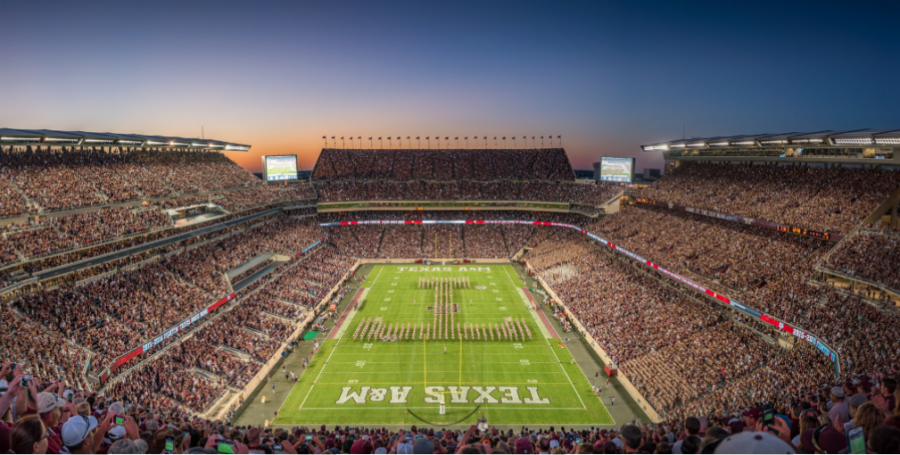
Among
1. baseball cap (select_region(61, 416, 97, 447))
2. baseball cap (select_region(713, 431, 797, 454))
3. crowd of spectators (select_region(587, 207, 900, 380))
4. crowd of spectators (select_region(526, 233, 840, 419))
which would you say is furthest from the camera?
crowd of spectators (select_region(526, 233, 840, 419))

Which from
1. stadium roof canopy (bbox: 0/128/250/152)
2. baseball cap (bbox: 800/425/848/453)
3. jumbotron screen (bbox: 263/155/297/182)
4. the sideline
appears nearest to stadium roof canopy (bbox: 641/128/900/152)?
baseball cap (bbox: 800/425/848/453)

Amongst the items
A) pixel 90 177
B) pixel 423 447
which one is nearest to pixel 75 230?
pixel 90 177

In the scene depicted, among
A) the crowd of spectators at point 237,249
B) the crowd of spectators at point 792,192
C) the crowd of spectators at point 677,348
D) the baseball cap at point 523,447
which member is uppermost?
the crowd of spectators at point 792,192

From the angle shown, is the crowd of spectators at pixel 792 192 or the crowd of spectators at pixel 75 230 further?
the crowd of spectators at pixel 792 192

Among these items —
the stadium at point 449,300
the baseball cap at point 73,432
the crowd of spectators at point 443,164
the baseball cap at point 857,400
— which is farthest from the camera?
the crowd of spectators at point 443,164

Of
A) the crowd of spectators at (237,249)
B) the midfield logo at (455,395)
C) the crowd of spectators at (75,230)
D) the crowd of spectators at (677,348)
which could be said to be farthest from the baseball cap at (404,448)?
the crowd of spectators at (237,249)

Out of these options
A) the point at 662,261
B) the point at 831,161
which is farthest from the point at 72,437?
the point at 831,161

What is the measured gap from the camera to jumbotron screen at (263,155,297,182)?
56.2 m

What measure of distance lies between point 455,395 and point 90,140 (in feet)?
112

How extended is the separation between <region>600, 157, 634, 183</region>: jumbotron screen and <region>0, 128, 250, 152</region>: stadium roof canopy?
153 feet

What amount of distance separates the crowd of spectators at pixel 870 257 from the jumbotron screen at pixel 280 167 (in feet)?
182

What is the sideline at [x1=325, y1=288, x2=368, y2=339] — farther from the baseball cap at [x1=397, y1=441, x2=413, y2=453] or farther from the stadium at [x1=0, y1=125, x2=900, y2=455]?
the baseball cap at [x1=397, y1=441, x2=413, y2=453]

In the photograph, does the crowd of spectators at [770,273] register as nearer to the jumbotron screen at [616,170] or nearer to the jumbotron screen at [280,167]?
the jumbotron screen at [616,170]

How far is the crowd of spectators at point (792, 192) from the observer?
1025 inches
